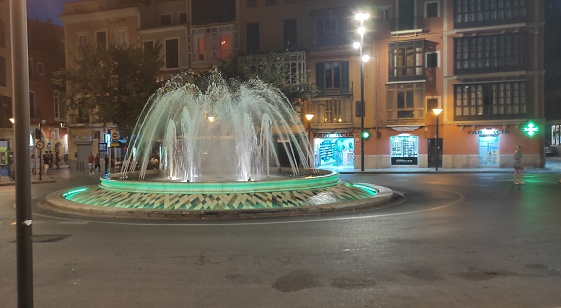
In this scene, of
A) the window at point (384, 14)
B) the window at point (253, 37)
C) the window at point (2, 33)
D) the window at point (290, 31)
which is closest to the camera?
the window at point (384, 14)

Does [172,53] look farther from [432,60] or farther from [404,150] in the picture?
[432,60]

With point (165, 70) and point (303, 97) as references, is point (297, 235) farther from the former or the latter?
point (165, 70)

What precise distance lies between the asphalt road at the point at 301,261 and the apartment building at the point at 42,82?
37.3 m

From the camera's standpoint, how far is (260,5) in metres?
41.5

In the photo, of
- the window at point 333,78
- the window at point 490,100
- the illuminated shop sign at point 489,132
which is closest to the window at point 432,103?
the window at point 490,100

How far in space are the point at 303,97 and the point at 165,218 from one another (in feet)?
83.2

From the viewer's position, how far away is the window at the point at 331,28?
38875 millimetres

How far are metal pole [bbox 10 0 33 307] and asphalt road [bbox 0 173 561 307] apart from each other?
1.84 metres

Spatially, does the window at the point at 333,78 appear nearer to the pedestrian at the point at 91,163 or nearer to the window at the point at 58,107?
the pedestrian at the point at 91,163

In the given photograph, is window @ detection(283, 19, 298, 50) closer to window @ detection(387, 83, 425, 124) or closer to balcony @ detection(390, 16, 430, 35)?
balcony @ detection(390, 16, 430, 35)

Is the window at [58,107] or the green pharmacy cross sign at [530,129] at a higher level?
the window at [58,107]

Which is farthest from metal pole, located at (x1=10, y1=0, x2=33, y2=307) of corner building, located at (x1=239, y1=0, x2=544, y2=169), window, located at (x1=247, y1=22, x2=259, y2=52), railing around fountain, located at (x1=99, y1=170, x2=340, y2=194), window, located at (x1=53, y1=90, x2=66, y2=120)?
window, located at (x1=53, y1=90, x2=66, y2=120)

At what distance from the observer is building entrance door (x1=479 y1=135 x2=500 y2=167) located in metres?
36.8

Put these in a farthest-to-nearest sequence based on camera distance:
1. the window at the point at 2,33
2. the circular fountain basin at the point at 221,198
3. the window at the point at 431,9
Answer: the window at the point at 2,33 → the window at the point at 431,9 → the circular fountain basin at the point at 221,198
